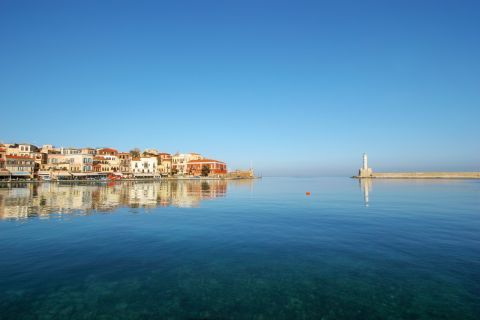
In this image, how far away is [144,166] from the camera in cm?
12788

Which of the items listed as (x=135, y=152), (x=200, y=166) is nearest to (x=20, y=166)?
(x=135, y=152)

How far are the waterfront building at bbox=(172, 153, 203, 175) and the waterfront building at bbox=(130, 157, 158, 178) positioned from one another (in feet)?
59.7

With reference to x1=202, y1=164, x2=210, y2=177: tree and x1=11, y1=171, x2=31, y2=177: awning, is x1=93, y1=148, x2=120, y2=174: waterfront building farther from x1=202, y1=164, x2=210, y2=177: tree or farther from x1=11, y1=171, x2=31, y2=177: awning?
x1=202, y1=164, x2=210, y2=177: tree

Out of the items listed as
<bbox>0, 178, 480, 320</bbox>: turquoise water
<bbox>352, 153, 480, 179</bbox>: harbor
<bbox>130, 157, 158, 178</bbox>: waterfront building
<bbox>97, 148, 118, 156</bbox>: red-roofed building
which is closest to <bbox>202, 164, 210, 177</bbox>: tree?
<bbox>130, 157, 158, 178</bbox>: waterfront building

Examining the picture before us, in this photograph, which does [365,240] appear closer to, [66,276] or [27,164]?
[66,276]

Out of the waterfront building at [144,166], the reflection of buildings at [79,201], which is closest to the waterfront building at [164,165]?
the waterfront building at [144,166]

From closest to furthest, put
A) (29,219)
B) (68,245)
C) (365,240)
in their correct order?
(68,245) → (365,240) → (29,219)

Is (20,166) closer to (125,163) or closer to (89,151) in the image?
(89,151)

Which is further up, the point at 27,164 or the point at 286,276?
the point at 27,164

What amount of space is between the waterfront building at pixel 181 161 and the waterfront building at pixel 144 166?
1820 cm

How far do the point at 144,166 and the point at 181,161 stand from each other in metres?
24.3

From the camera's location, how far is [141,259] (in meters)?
13.4

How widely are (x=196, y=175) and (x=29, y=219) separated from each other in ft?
385

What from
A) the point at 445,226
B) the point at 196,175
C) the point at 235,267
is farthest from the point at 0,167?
the point at 445,226
